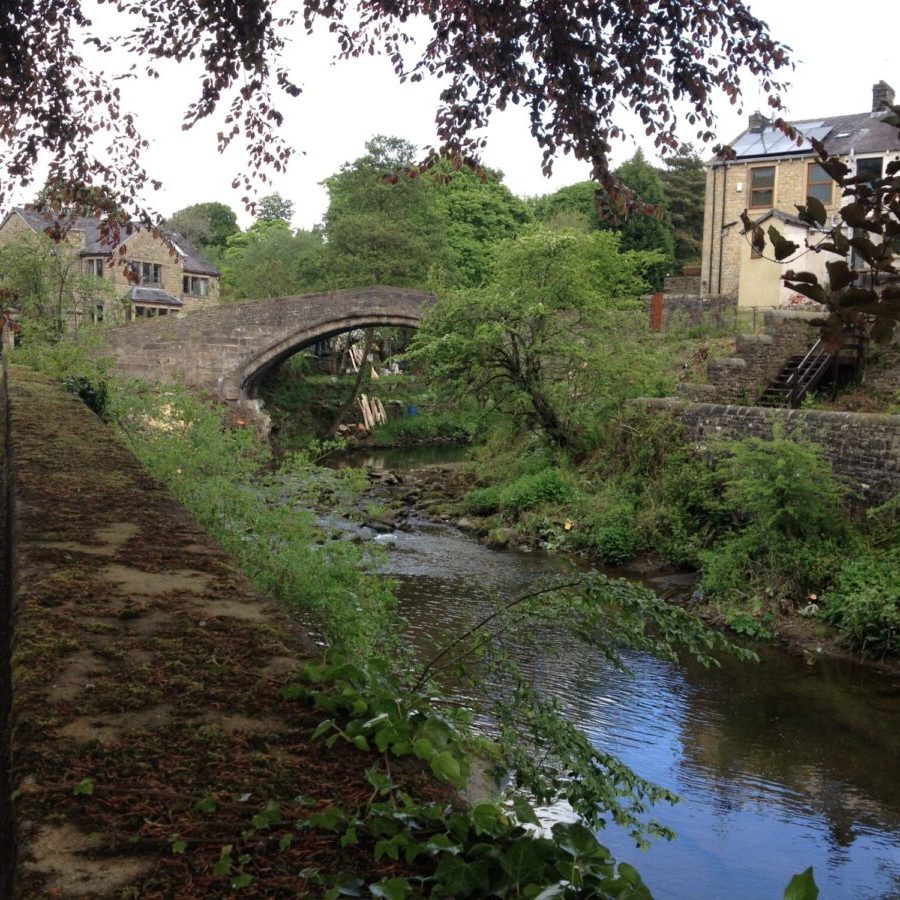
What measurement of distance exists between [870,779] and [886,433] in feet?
17.9

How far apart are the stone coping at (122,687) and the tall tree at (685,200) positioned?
45622 millimetres

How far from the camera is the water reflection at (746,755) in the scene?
5.70m

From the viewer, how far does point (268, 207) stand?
240ft

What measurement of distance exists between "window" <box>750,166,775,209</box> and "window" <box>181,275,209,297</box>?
2843cm

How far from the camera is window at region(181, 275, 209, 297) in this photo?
48.3m

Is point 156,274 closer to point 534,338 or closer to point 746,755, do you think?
point 534,338

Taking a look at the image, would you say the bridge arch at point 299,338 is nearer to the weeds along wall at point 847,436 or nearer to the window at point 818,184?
the window at point 818,184

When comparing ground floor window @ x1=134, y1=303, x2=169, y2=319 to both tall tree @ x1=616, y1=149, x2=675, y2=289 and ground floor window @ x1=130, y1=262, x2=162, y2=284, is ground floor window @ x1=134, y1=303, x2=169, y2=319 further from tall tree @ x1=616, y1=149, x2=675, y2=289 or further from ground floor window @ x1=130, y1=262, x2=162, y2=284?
tall tree @ x1=616, y1=149, x2=675, y2=289

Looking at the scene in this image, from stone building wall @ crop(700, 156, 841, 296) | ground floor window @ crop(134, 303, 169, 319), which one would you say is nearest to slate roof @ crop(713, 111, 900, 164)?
stone building wall @ crop(700, 156, 841, 296)

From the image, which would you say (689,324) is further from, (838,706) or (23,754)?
(23,754)

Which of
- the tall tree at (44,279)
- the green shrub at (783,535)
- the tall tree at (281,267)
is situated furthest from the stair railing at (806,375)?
the tall tree at (281,267)

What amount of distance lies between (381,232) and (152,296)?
15.6 m

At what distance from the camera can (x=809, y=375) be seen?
16938 mm

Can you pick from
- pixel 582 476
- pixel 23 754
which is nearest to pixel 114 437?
pixel 23 754
